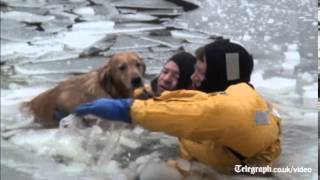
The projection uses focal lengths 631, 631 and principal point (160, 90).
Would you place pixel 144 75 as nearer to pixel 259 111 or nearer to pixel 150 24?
pixel 150 24

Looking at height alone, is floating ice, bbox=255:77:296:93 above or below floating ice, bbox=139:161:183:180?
above

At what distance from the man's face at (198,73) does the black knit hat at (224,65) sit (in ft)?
0.04

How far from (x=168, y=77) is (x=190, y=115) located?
0.25 meters

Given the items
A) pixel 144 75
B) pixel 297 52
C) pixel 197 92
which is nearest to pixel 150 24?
pixel 144 75

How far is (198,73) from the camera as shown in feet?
5.32

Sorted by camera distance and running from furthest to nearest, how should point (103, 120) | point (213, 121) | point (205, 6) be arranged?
1. point (205, 6)
2. point (103, 120)
3. point (213, 121)

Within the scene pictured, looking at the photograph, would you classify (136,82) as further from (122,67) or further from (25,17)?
(25,17)

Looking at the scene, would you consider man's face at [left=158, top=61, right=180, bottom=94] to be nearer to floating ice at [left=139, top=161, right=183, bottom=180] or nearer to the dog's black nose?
the dog's black nose

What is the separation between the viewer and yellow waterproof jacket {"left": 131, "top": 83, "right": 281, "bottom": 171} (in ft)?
4.75

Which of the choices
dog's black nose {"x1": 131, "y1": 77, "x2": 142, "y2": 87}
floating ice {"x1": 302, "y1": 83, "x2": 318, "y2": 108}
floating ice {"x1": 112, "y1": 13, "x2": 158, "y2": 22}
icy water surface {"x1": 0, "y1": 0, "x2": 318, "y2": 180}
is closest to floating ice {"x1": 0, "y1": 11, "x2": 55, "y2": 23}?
icy water surface {"x1": 0, "y1": 0, "x2": 318, "y2": 180}

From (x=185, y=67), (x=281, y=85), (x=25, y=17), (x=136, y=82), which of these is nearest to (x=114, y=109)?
(x=136, y=82)

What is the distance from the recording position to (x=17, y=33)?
1.64m

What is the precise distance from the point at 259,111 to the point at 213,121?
145 millimetres

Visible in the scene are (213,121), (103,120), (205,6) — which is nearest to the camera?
(213,121)
